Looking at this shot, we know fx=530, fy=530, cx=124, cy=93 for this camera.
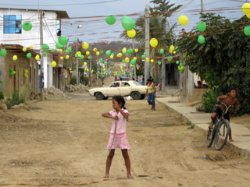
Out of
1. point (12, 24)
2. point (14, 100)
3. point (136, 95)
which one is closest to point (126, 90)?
point (136, 95)

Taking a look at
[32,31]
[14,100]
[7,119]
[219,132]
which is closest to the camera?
[219,132]

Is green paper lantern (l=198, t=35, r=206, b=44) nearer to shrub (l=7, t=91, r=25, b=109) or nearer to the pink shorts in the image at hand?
the pink shorts

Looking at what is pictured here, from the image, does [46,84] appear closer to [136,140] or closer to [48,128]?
[48,128]

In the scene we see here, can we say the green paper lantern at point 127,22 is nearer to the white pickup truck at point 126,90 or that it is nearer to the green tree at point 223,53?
the green tree at point 223,53

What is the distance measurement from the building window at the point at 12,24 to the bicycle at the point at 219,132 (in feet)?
158

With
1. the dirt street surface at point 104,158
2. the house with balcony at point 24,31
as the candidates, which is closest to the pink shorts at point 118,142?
the dirt street surface at point 104,158

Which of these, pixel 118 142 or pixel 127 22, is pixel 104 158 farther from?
pixel 127 22

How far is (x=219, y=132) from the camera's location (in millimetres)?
13180

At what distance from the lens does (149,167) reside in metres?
10.5

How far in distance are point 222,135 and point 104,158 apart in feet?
10.8

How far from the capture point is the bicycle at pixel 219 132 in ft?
41.9

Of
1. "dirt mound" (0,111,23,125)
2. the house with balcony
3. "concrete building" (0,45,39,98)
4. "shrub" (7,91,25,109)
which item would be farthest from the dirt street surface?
the house with balcony

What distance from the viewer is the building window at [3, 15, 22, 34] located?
58656mm

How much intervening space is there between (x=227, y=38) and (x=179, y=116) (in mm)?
5266
